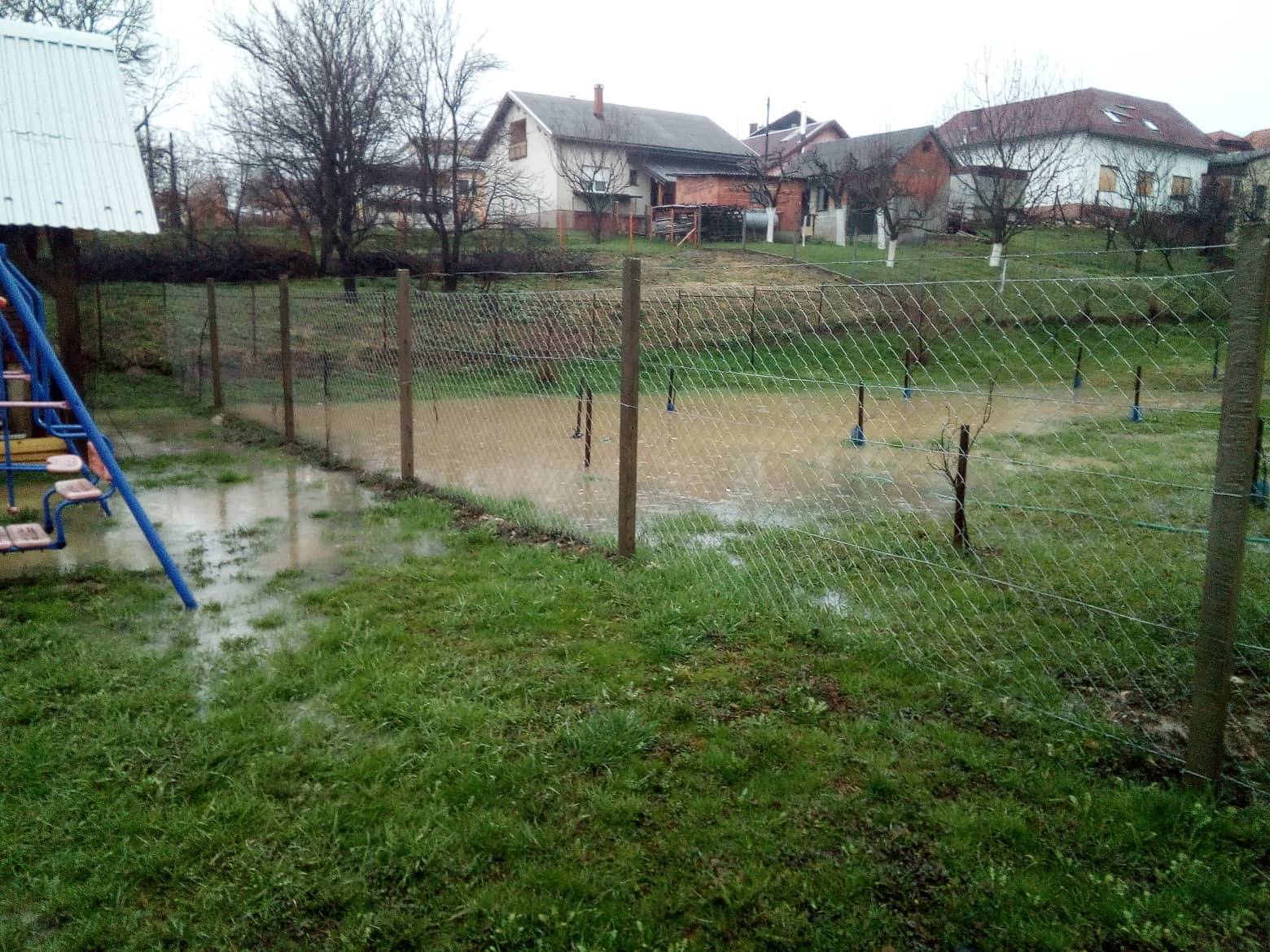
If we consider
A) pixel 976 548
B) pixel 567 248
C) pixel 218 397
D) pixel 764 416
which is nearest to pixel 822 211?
pixel 567 248

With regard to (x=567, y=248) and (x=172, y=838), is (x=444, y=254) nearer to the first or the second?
(x=567, y=248)

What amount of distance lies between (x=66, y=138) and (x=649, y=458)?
20.1 feet

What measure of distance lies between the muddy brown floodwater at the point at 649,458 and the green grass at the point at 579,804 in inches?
91.6

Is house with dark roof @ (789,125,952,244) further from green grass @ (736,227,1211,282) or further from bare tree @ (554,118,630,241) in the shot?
bare tree @ (554,118,630,241)

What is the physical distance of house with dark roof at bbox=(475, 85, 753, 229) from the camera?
1489 inches

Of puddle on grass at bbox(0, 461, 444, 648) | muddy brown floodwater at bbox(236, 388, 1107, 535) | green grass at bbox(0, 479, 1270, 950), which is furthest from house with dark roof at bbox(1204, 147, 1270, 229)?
green grass at bbox(0, 479, 1270, 950)

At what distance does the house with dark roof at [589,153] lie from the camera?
37.8 m

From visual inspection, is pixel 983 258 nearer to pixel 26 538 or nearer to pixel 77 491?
pixel 77 491

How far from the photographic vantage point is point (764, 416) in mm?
13039

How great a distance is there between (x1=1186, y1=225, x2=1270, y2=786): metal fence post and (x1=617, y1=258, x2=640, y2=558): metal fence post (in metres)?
2.83

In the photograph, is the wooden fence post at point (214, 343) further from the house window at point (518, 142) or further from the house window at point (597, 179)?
the house window at point (518, 142)

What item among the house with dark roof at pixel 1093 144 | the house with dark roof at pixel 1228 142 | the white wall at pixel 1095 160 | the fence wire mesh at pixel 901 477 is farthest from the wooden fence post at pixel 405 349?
the house with dark roof at pixel 1228 142

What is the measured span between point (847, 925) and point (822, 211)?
135 ft

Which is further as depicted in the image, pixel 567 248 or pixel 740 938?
pixel 567 248
